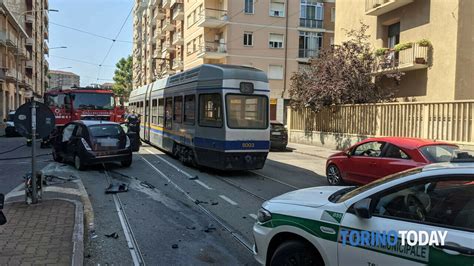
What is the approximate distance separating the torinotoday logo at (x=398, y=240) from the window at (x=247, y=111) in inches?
333

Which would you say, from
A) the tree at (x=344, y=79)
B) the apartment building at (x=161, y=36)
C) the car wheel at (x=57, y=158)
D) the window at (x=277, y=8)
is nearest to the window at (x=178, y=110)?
the car wheel at (x=57, y=158)

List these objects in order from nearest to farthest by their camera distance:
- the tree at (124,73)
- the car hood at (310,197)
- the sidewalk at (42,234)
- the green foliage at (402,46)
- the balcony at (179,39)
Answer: the car hood at (310,197)
the sidewalk at (42,234)
the green foliage at (402,46)
the balcony at (179,39)
the tree at (124,73)

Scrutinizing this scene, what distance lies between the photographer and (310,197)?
14.2ft

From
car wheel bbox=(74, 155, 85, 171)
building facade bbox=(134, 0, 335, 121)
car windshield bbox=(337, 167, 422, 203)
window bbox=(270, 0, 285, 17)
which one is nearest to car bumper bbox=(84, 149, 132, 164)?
car wheel bbox=(74, 155, 85, 171)

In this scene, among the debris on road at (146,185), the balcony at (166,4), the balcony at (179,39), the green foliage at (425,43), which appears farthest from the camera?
the balcony at (166,4)

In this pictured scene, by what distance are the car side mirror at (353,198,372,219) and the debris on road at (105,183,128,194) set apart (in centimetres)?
716

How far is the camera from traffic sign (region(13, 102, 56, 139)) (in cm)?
785

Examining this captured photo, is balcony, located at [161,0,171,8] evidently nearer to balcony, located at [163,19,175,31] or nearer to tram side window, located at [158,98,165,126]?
balcony, located at [163,19,175,31]

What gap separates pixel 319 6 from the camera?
146ft

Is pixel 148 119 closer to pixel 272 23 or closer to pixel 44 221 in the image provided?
pixel 44 221

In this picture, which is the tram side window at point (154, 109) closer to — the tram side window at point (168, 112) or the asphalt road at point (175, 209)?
the tram side window at point (168, 112)

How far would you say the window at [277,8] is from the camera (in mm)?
42469

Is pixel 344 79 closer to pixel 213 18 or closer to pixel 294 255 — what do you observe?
pixel 294 255

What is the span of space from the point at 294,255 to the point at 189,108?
10.0m
